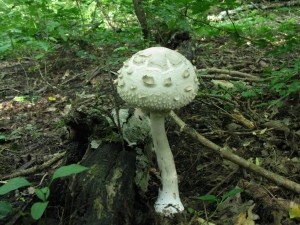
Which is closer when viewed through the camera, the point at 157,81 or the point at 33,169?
the point at 157,81

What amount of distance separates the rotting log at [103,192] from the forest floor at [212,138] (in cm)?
34

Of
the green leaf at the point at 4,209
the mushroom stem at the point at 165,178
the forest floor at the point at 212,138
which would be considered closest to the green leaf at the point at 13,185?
the green leaf at the point at 4,209

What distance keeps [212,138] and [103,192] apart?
5.85 feet

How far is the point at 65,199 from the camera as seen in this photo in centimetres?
272

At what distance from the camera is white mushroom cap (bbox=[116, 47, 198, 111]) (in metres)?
2.46

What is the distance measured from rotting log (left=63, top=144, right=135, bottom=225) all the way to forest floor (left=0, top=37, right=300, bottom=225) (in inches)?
13.2

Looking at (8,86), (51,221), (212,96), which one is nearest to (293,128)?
(212,96)

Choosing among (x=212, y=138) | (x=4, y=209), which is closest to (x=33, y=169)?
(x=4, y=209)

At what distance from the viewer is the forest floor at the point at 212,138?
2.97 metres

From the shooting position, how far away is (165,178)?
3.04 meters

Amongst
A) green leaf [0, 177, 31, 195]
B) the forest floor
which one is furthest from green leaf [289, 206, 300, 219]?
green leaf [0, 177, 31, 195]

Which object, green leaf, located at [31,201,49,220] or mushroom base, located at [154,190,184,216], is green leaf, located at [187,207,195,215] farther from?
green leaf, located at [31,201,49,220]

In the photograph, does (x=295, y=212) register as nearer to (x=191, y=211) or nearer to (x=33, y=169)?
(x=191, y=211)

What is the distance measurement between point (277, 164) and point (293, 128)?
2.66 ft
